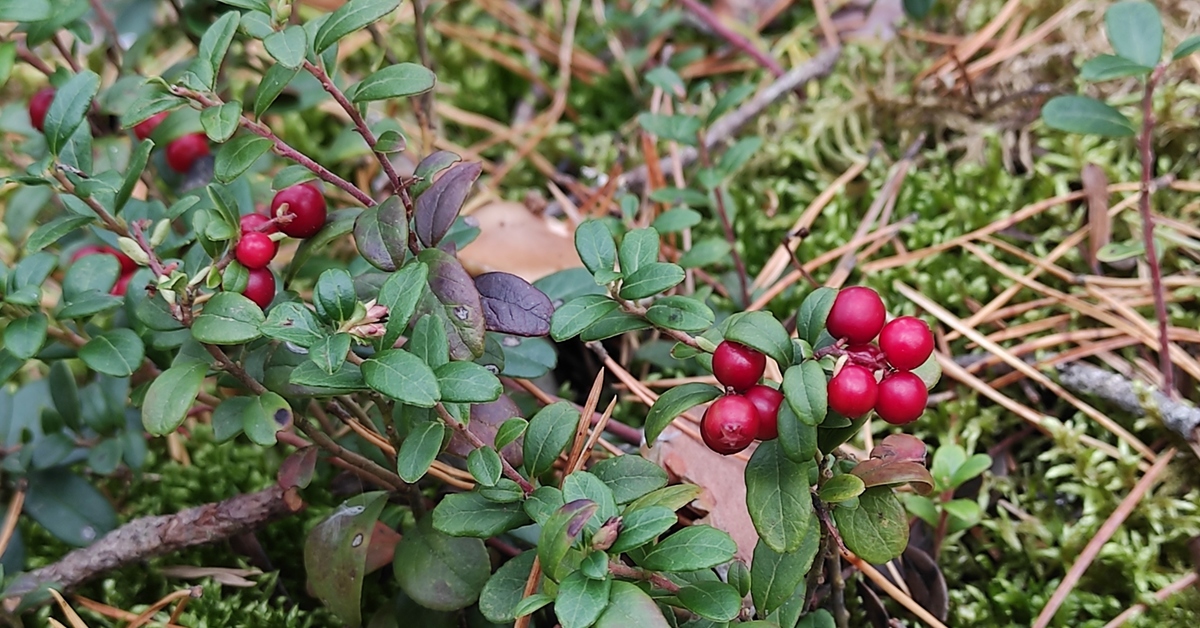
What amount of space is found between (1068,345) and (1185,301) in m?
0.34

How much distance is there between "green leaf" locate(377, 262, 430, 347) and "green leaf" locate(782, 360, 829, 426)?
59cm

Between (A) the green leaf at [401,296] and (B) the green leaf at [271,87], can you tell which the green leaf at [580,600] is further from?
(B) the green leaf at [271,87]

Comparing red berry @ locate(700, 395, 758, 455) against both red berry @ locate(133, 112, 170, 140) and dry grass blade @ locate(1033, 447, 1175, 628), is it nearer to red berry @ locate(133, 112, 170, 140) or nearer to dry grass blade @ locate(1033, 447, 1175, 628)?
dry grass blade @ locate(1033, 447, 1175, 628)

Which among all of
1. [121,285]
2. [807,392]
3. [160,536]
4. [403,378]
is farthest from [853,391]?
[121,285]

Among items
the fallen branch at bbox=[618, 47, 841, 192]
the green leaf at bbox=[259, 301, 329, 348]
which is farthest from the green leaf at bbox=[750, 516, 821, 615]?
the fallen branch at bbox=[618, 47, 841, 192]

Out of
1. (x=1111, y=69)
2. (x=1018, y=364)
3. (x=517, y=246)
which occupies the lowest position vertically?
(x=1018, y=364)

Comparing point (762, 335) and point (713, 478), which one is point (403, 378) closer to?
point (762, 335)

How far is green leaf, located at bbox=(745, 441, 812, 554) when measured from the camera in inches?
53.0

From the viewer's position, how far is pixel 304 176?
169 cm

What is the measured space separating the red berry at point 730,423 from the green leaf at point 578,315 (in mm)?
288

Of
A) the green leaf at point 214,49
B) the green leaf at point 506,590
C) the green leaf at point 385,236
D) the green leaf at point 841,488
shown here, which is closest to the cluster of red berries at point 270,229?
the green leaf at point 385,236

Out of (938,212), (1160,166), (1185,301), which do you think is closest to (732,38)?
(938,212)

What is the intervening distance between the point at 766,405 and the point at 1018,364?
115 centimetres

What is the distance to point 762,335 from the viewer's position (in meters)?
1.32
